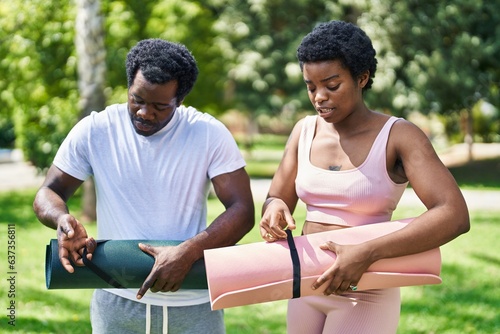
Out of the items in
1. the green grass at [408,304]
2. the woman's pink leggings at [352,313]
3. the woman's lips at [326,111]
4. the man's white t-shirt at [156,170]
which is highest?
the woman's lips at [326,111]

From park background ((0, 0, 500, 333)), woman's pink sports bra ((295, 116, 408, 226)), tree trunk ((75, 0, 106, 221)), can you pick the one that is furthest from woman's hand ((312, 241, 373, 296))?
tree trunk ((75, 0, 106, 221))

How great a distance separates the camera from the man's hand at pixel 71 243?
104 inches

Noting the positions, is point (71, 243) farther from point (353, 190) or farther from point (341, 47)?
point (341, 47)

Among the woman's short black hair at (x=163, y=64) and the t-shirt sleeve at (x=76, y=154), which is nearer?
the woman's short black hair at (x=163, y=64)

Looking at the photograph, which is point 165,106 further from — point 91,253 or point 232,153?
point 91,253

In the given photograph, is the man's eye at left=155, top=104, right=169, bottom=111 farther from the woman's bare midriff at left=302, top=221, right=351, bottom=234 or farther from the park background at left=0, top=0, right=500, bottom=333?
the park background at left=0, top=0, right=500, bottom=333

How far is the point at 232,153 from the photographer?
2.88 m

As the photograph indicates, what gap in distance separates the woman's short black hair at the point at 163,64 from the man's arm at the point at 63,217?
1.54 feet

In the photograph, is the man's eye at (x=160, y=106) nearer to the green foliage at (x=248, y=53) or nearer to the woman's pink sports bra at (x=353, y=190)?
the woman's pink sports bra at (x=353, y=190)

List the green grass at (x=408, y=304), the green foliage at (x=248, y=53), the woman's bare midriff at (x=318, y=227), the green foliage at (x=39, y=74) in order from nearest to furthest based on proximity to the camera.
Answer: the woman's bare midriff at (x=318, y=227) < the green grass at (x=408, y=304) < the green foliage at (x=39, y=74) < the green foliage at (x=248, y=53)

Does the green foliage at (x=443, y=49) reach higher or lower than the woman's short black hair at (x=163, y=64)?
higher

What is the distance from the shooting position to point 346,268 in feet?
8.29

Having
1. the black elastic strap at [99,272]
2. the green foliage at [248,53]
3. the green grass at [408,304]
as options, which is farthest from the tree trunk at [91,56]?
the black elastic strap at [99,272]

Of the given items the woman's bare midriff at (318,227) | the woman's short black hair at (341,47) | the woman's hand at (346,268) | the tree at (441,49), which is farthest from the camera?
the tree at (441,49)
